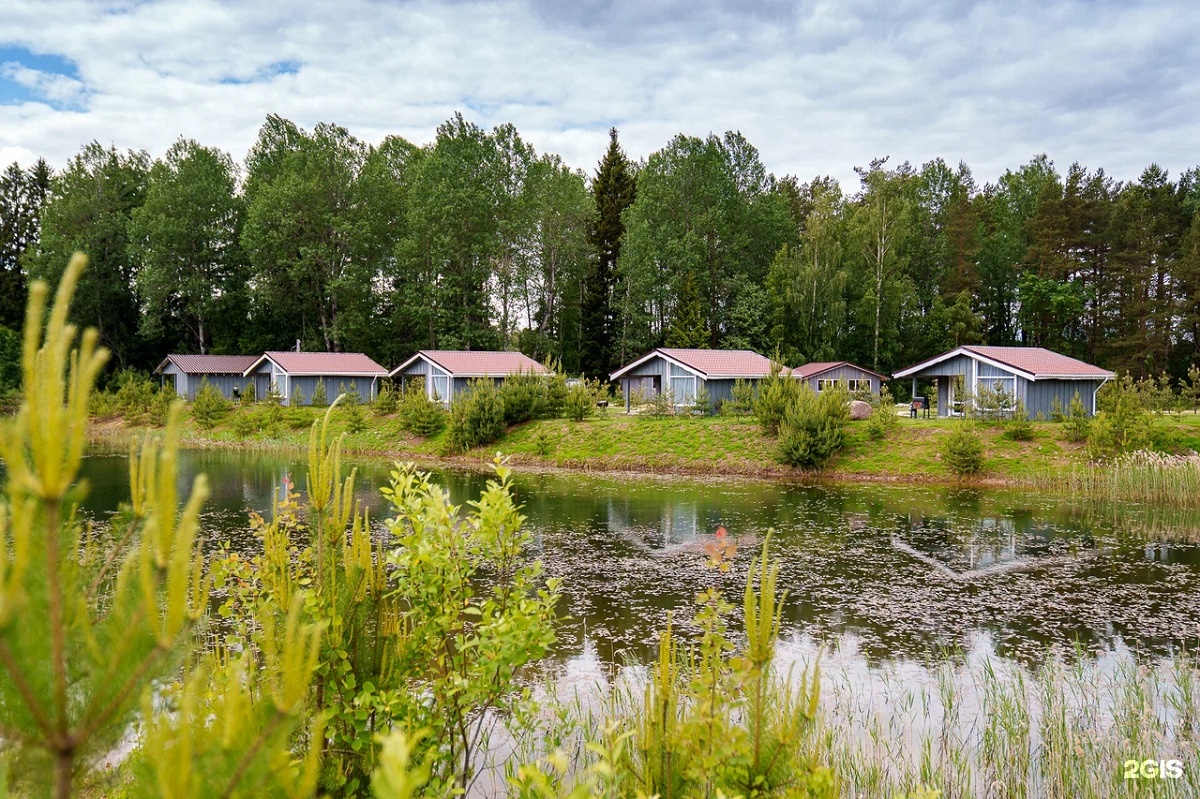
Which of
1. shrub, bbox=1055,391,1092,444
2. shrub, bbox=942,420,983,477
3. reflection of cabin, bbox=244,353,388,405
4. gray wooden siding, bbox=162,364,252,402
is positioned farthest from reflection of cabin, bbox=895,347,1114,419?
gray wooden siding, bbox=162,364,252,402

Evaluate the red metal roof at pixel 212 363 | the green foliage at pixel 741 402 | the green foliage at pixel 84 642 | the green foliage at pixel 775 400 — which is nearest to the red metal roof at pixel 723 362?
the green foliage at pixel 741 402

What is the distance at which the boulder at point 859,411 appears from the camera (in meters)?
29.7

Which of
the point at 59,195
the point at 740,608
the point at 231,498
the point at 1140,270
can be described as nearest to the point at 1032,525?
the point at 740,608

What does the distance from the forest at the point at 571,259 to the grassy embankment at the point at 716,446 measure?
17.2 m

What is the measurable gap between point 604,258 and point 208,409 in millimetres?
26973

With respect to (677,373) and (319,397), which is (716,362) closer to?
(677,373)

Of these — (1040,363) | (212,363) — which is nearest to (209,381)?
(212,363)

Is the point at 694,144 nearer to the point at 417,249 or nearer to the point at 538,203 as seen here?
the point at 538,203

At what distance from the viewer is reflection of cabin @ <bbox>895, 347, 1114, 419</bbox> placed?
30844 millimetres

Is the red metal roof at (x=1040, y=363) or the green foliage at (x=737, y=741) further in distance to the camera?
the red metal roof at (x=1040, y=363)

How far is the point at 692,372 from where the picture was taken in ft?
122

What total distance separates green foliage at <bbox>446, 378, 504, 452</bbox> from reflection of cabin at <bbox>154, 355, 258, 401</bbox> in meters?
22.5

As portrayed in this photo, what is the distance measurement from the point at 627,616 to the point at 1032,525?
11.3m

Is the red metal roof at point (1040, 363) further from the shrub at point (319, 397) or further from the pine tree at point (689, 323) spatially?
the shrub at point (319, 397)
